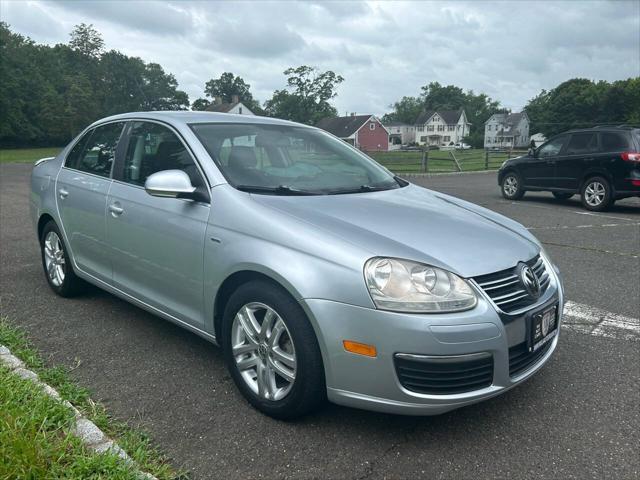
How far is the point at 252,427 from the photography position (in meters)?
2.72

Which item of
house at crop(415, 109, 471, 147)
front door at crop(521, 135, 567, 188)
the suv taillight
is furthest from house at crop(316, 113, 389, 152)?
the suv taillight

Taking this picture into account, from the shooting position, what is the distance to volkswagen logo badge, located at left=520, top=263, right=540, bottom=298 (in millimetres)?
2641

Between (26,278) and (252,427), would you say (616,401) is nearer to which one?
(252,427)

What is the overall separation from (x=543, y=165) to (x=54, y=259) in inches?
410

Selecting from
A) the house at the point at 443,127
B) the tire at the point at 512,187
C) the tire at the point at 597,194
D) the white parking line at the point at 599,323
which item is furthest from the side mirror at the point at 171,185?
the house at the point at 443,127

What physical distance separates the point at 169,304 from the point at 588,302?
143 inches

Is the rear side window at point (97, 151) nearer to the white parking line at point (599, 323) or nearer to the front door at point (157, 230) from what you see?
the front door at point (157, 230)

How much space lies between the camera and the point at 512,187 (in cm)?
1275

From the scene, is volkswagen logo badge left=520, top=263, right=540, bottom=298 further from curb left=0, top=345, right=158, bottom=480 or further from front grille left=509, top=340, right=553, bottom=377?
curb left=0, top=345, right=158, bottom=480

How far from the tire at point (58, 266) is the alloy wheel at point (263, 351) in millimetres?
2320

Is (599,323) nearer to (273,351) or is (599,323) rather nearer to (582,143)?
(273,351)

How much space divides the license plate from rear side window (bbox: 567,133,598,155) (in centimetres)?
933

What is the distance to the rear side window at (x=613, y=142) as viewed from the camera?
10297 mm

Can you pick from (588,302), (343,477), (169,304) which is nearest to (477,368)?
(343,477)
